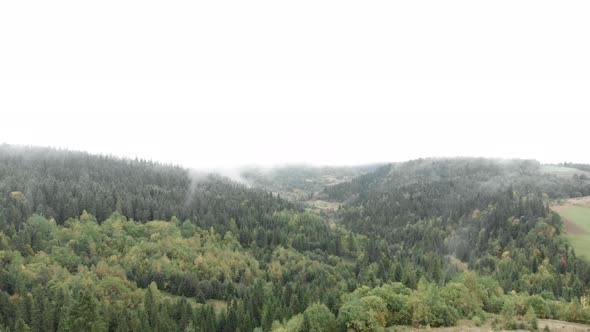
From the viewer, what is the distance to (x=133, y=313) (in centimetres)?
14262

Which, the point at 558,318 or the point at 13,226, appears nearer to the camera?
the point at 558,318

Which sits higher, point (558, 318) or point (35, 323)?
point (558, 318)

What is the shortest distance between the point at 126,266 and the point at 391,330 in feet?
392

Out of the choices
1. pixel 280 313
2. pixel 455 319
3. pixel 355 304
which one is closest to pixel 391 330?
pixel 355 304

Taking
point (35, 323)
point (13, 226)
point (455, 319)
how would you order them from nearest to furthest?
1. point (455, 319)
2. point (35, 323)
3. point (13, 226)

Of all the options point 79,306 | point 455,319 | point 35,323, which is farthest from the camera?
point 35,323

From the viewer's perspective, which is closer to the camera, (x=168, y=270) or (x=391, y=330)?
(x=391, y=330)

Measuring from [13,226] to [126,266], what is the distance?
47.0 metres

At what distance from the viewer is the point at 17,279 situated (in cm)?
15712

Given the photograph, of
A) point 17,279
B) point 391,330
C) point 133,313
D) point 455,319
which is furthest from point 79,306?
point 455,319

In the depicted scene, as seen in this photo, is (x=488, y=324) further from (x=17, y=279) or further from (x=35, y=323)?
(x=17, y=279)

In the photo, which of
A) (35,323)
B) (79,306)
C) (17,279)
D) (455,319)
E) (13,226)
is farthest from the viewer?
(13,226)

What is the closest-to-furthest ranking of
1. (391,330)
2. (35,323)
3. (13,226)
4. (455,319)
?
(391,330), (455,319), (35,323), (13,226)

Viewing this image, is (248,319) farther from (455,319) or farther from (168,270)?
(168,270)
